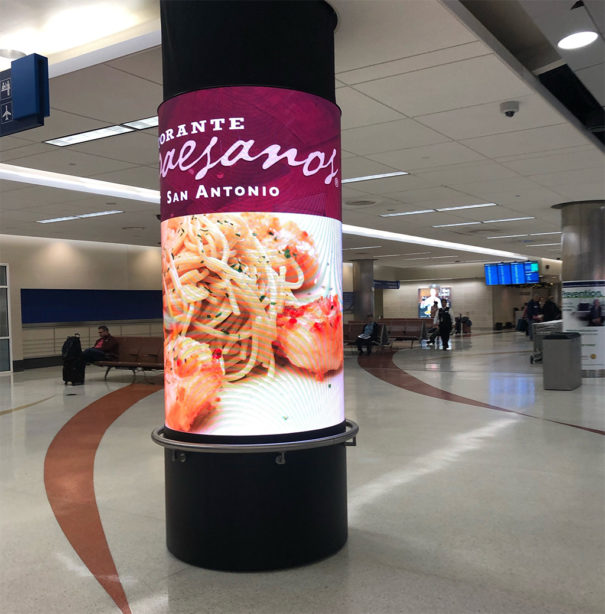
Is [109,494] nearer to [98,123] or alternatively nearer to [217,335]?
[217,335]

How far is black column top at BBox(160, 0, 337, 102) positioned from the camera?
160 inches

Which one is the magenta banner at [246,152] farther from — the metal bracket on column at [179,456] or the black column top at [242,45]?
the metal bracket on column at [179,456]

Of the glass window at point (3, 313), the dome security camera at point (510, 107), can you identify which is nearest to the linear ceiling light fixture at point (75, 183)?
the dome security camera at point (510, 107)

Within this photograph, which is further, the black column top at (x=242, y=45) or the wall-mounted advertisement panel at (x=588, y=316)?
the wall-mounted advertisement panel at (x=588, y=316)

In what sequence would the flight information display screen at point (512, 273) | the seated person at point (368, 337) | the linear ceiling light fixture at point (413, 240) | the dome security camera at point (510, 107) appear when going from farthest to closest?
1. the flight information display screen at point (512, 273)
2. the seated person at point (368, 337)
3. the linear ceiling light fixture at point (413, 240)
4. the dome security camera at point (510, 107)

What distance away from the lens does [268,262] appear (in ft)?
13.2

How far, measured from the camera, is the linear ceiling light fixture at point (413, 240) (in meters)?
19.9

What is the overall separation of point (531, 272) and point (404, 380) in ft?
83.3

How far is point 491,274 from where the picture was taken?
38312 millimetres

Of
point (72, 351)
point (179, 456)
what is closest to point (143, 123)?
point (179, 456)

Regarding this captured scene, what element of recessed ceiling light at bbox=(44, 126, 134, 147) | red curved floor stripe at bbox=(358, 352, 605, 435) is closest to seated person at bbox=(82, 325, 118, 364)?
red curved floor stripe at bbox=(358, 352, 605, 435)

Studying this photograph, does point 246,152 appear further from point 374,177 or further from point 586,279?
point 586,279

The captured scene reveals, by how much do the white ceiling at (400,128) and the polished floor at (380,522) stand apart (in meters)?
3.87

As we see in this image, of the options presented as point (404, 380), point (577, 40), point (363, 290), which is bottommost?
point (404, 380)
